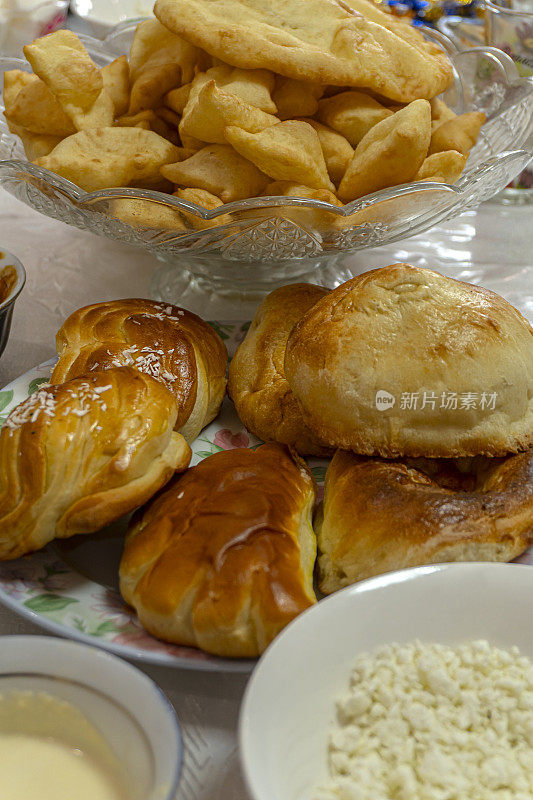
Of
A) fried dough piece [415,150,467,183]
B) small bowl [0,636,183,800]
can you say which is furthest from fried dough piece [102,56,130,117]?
small bowl [0,636,183,800]

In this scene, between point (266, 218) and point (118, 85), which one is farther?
point (118, 85)

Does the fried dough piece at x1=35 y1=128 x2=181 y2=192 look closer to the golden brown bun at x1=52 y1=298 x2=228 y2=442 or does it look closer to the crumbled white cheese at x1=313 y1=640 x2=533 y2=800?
the golden brown bun at x1=52 y1=298 x2=228 y2=442

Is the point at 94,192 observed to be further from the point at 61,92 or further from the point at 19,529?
Result: the point at 19,529

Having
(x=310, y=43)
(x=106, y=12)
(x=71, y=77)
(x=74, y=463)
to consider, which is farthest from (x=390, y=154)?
(x=106, y=12)

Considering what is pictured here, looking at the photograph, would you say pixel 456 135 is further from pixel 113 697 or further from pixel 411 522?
pixel 113 697

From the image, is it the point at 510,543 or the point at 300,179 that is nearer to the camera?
the point at 510,543

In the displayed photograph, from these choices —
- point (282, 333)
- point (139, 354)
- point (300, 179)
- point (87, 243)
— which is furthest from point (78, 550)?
point (87, 243)

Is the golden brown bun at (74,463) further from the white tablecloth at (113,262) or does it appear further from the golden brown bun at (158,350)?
the white tablecloth at (113,262)
